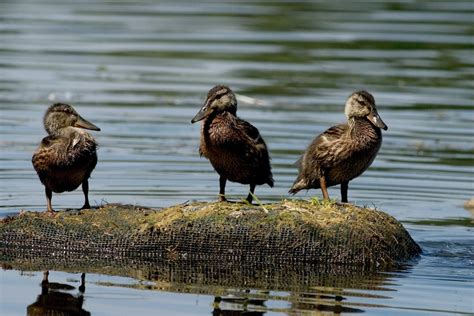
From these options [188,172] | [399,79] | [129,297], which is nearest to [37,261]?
[129,297]

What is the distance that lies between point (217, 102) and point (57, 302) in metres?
3.26

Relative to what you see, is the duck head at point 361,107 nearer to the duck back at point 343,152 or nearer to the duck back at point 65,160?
the duck back at point 343,152

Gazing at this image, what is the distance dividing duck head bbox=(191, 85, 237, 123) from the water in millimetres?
2128

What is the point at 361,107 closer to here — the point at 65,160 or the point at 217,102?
the point at 217,102

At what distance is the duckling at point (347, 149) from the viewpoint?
42.8 ft

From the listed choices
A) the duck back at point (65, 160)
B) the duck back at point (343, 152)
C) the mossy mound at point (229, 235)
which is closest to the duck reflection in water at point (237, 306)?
the mossy mound at point (229, 235)

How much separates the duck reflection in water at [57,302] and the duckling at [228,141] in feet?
7.67

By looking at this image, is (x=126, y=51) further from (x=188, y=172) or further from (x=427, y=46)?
(x=188, y=172)

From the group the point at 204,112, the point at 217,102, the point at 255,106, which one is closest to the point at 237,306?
the point at 204,112

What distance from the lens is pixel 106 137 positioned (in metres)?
18.8

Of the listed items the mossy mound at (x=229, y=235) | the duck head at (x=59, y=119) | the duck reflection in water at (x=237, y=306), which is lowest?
the duck reflection in water at (x=237, y=306)

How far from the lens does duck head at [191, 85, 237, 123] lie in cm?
1314

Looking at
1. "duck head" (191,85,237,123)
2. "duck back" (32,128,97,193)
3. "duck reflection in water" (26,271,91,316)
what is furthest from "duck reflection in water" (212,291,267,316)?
"duck head" (191,85,237,123)

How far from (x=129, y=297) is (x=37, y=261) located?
1619 mm
